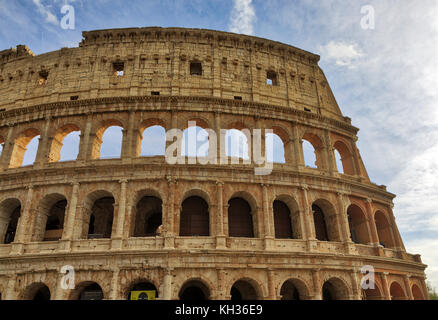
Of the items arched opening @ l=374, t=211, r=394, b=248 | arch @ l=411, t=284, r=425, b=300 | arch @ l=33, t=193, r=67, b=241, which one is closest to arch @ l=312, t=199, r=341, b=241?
arched opening @ l=374, t=211, r=394, b=248

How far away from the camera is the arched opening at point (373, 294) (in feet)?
60.8

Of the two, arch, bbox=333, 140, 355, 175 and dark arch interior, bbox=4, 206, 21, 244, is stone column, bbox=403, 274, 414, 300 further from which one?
dark arch interior, bbox=4, 206, 21, 244

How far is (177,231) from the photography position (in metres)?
16.9

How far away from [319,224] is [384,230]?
17.2 feet

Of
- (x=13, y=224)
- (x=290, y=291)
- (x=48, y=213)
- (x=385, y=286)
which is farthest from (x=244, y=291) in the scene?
(x=13, y=224)

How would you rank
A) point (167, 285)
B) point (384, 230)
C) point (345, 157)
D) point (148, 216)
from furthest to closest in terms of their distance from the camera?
1. point (345, 157)
2. point (384, 230)
3. point (148, 216)
4. point (167, 285)

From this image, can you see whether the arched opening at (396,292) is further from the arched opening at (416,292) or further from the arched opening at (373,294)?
the arched opening at (373,294)

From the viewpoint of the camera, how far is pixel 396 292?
2000 cm

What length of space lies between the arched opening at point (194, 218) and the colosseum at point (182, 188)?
0.06 meters

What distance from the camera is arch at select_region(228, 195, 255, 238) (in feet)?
61.4

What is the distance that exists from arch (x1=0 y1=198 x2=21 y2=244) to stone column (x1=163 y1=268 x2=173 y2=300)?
10061 mm

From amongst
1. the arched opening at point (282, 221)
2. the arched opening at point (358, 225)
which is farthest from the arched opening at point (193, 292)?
the arched opening at point (358, 225)

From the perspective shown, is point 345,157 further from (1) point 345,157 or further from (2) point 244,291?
(2) point 244,291
